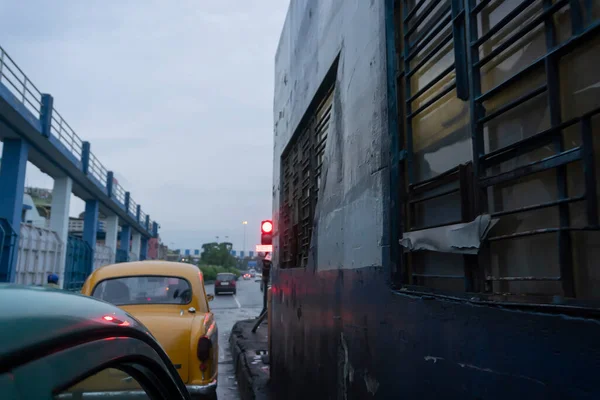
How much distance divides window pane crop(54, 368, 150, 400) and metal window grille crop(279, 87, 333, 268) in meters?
3.91

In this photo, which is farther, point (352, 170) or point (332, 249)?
point (332, 249)

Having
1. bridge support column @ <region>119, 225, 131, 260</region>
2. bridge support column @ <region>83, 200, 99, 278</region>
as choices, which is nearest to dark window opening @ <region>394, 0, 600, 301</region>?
bridge support column @ <region>83, 200, 99, 278</region>

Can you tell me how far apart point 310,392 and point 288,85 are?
194 inches

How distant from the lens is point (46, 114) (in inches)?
619

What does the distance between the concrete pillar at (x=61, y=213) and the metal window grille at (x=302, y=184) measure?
12.3 metres

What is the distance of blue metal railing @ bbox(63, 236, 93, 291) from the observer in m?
18.6

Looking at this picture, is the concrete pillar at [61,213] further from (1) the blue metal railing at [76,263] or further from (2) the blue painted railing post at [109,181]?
(2) the blue painted railing post at [109,181]

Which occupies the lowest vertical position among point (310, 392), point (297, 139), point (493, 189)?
point (310, 392)

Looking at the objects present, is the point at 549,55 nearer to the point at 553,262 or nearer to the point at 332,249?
the point at 553,262

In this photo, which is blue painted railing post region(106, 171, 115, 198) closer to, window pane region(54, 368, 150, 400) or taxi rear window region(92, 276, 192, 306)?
taxi rear window region(92, 276, 192, 306)

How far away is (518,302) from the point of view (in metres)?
1.89

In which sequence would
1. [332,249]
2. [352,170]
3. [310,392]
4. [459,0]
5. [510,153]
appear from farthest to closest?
[310,392]
[332,249]
[352,170]
[459,0]
[510,153]

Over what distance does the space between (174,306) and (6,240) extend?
9.04 meters

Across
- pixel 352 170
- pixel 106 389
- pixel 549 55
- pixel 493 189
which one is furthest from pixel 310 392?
pixel 549 55
